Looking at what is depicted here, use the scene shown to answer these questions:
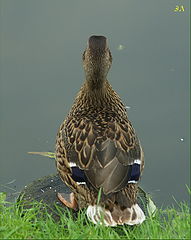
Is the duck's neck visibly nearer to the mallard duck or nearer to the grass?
the mallard duck

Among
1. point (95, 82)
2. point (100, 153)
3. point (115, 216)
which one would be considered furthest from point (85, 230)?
point (95, 82)

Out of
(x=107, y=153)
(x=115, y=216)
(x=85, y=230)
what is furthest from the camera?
(x=107, y=153)

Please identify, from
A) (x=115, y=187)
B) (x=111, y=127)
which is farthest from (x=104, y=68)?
(x=115, y=187)

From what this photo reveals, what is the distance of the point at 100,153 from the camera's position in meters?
3.68

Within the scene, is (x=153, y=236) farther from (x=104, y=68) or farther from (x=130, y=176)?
(x=104, y=68)

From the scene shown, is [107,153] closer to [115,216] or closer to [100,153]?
[100,153]

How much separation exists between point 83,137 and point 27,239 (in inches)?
37.9

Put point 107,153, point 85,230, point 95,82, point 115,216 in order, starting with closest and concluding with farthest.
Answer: point 85,230, point 115,216, point 107,153, point 95,82

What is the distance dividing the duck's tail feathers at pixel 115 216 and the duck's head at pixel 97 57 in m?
1.21

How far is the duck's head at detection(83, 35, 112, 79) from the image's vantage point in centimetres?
407

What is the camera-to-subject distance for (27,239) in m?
3.28

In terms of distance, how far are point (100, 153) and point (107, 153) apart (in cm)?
5

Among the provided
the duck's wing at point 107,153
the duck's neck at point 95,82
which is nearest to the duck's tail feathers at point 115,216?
the duck's wing at point 107,153

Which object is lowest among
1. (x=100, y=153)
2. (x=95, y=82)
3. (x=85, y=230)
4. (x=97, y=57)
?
(x=85, y=230)
